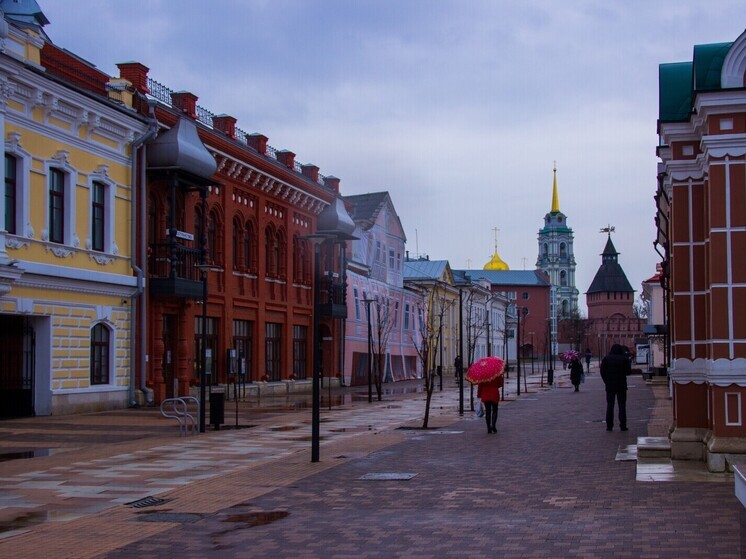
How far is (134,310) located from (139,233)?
2.39 m

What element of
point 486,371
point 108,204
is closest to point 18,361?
point 108,204

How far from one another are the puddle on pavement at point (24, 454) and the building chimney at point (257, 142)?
23.6 meters

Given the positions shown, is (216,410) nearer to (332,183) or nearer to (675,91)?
(675,91)

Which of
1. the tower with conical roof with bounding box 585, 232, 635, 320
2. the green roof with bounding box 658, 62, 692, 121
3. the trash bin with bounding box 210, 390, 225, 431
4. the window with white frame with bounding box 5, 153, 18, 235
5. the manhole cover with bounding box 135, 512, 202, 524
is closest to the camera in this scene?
the manhole cover with bounding box 135, 512, 202, 524

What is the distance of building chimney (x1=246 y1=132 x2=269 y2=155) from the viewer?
129 feet

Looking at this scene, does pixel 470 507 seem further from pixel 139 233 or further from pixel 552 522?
pixel 139 233

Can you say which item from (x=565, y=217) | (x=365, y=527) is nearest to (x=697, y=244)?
(x=365, y=527)

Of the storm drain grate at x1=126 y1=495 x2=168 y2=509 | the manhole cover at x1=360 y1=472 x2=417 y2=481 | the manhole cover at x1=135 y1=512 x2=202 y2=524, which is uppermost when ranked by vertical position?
the manhole cover at x1=135 y1=512 x2=202 y2=524

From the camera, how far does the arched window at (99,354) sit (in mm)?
27156

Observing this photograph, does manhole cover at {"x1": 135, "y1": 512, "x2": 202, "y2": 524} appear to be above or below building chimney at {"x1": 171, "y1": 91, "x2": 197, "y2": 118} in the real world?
below

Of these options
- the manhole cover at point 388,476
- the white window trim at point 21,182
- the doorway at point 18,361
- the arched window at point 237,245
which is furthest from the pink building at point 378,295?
the manhole cover at point 388,476

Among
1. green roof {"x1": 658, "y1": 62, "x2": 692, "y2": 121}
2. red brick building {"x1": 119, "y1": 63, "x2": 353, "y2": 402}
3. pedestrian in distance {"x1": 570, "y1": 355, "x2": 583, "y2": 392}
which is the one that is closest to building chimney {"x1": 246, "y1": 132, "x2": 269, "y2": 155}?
red brick building {"x1": 119, "y1": 63, "x2": 353, "y2": 402}

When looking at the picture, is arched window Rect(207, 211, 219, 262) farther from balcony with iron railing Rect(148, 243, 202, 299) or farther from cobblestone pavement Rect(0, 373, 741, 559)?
cobblestone pavement Rect(0, 373, 741, 559)

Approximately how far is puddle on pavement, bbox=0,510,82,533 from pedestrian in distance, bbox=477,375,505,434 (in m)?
11.1
